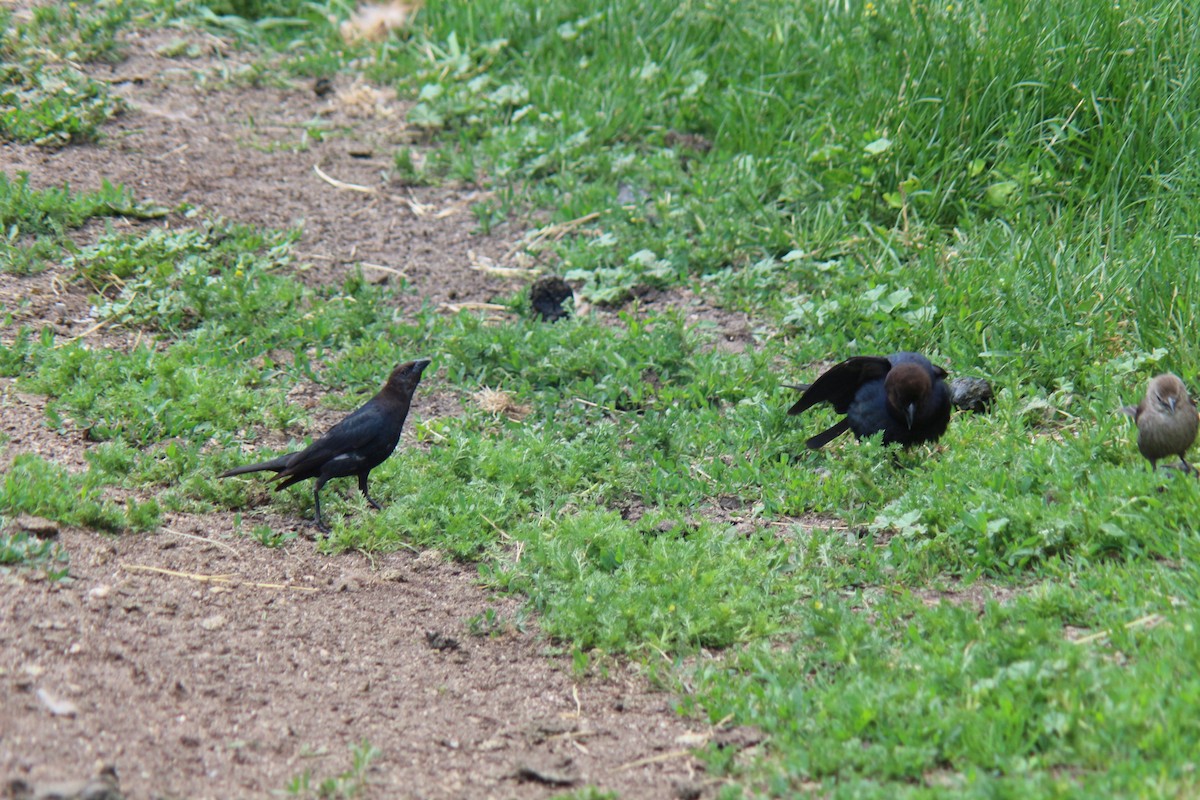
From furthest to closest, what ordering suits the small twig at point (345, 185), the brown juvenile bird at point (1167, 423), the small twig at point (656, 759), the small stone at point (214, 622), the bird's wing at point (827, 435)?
the small twig at point (345, 185), the bird's wing at point (827, 435), the brown juvenile bird at point (1167, 423), the small stone at point (214, 622), the small twig at point (656, 759)

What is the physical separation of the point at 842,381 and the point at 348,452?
→ 2.56 metres

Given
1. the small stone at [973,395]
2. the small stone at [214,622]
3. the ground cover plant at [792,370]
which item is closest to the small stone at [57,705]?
the small stone at [214,622]

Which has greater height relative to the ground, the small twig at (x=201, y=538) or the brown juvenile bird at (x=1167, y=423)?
the brown juvenile bird at (x=1167, y=423)

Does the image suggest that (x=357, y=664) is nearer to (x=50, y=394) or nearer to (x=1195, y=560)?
(x=50, y=394)

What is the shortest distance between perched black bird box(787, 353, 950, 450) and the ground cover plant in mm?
147

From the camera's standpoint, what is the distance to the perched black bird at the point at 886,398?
5398 millimetres

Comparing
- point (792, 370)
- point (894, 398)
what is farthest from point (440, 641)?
point (792, 370)

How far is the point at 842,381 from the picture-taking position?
579cm

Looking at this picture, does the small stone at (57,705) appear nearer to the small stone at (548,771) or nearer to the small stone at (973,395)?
the small stone at (548,771)

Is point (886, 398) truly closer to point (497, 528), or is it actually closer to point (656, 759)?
point (497, 528)

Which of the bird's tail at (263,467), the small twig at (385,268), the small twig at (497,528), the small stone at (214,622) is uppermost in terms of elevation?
the small twig at (497,528)

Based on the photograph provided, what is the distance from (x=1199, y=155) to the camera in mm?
6410

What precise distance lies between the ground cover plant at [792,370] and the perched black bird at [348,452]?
7.6 inches

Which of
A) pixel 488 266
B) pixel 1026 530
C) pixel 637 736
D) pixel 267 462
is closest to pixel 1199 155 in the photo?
pixel 1026 530
